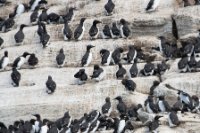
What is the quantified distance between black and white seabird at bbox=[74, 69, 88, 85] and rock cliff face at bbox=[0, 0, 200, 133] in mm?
298

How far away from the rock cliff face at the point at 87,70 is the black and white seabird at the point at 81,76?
0.30m

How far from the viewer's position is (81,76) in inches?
1481

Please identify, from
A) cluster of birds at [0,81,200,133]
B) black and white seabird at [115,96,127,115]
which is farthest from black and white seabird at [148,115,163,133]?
black and white seabird at [115,96,127,115]

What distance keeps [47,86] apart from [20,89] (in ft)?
3.93

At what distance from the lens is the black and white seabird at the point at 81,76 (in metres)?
37.5

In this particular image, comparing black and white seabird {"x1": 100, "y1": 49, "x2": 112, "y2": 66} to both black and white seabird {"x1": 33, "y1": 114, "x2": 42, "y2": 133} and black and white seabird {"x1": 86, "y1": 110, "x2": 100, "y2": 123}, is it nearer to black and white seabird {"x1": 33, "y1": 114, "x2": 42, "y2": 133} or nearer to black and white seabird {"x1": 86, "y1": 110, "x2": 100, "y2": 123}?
black and white seabird {"x1": 86, "y1": 110, "x2": 100, "y2": 123}

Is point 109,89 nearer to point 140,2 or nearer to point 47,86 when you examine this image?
point 47,86

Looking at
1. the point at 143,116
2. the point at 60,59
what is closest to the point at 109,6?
the point at 60,59

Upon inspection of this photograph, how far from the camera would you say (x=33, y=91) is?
37375 millimetres

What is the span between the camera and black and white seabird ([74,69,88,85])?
37.5 meters

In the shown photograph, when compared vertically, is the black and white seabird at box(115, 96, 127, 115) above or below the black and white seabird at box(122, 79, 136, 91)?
below

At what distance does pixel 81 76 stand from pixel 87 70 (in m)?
1.19

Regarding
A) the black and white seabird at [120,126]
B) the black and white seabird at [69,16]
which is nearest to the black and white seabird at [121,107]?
the black and white seabird at [120,126]

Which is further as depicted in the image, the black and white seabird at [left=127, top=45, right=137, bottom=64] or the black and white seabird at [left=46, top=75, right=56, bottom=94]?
the black and white seabird at [left=127, top=45, right=137, bottom=64]
